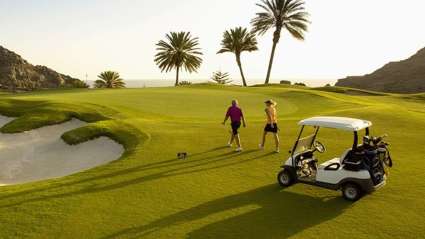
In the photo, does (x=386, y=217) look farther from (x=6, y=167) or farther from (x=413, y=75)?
(x=413, y=75)

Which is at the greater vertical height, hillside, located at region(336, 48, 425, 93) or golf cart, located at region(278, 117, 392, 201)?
hillside, located at region(336, 48, 425, 93)

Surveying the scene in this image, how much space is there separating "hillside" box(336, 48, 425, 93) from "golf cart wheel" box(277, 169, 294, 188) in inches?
2563

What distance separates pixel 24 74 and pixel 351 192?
116 meters

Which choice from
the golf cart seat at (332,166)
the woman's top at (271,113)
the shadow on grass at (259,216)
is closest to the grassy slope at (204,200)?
the shadow on grass at (259,216)

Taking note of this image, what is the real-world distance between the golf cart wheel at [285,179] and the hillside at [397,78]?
6509 cm

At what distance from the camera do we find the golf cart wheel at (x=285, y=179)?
41.5 feet

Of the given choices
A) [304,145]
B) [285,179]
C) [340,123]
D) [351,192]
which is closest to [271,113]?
[304,145]

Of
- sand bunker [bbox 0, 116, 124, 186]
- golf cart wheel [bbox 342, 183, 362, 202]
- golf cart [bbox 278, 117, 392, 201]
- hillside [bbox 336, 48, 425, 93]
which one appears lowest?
sand bunker [bbox 0, 116, 124, 186]

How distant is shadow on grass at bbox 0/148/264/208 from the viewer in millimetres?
12289

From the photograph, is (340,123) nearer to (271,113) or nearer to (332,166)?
(332,166)

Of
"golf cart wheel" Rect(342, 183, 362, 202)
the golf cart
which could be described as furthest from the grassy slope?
the golf cart

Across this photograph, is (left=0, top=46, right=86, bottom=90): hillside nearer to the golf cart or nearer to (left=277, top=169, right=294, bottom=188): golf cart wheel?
(left=277, top=169, right=294, bottom=188): golf cart wheel

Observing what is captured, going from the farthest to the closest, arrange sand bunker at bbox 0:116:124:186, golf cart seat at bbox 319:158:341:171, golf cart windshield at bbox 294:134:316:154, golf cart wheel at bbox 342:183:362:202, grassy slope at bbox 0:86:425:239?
sand bunker at bbox 0:116:124:186, golf cart windshield at bbox 294:134:316:154, golf cart seat at bbox 319:158:341:171, golf cart wheel at bbox 342:183:362:202, grassy slope at bbox 0:86:425:239

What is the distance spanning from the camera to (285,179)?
1270cm
